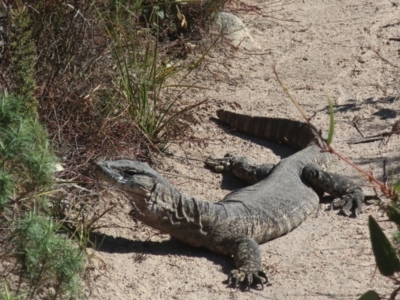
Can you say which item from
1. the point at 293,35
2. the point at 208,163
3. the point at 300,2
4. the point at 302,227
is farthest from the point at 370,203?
the point at 300,2

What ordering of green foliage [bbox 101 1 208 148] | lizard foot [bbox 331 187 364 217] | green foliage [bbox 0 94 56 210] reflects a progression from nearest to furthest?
1. green foliage [bbox 0 94 56 210]
2. lizard foot [bbox 331 187 364 217]
3. green foliage [bbox 101 1 208 148]

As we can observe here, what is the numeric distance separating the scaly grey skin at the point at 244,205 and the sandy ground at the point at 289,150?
0.13 metres

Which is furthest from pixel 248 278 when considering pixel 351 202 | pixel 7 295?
pixel 7 295

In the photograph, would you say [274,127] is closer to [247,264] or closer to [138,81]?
[138,81]

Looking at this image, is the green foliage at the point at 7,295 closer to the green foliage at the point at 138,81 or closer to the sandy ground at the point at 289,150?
the sandy ground at the point at 289,150

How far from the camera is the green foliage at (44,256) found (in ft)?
17.6

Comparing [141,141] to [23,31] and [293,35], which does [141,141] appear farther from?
[293,35]

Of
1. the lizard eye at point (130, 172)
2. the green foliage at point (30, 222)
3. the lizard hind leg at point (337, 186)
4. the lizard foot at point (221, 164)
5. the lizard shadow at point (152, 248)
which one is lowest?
the lizard shadow at point (152, 248)

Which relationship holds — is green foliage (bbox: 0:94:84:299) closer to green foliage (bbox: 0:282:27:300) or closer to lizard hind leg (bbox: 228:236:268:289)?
green foliage (bbox: 0:282:27:300)

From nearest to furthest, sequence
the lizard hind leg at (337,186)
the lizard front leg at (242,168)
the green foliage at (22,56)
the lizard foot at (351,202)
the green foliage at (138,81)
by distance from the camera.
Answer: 1. the green foliage at (22,56)
2. the lizard foot at (351,202)
3. the lizard hind leg at (337,186)
4. the green foliage at (138,81)
5. the lizard front leg at (242,168)

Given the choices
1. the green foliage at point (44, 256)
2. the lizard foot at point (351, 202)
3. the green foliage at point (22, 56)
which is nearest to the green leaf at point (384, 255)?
the green foliage at point (44, 256)

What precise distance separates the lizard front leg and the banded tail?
651mm

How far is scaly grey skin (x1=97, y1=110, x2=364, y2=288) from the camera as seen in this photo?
7.11 metres

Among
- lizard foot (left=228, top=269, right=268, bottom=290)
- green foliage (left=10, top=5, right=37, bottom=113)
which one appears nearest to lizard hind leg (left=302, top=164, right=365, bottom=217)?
lizard foot (left=228, top=269, right=268, bottom=290)
